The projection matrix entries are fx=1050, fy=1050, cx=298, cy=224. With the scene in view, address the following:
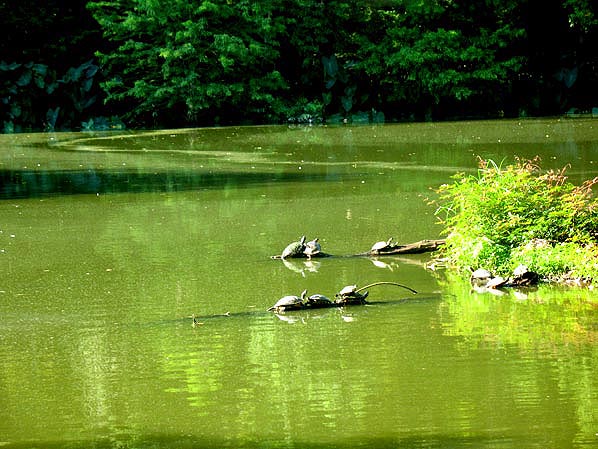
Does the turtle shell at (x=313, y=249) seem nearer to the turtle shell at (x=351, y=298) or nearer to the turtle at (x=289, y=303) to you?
the turtle shell at (x=351, y=298)

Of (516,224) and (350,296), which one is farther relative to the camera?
(516,224)

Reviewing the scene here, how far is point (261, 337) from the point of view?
615 cm

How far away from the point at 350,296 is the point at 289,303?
1.38 feet

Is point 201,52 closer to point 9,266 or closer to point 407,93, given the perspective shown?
point 407,93

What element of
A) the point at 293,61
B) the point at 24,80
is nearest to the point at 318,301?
the point at 24,80

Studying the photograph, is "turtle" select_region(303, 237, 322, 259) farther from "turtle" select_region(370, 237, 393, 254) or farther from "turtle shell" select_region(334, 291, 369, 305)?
"turtle shell" select_region(334, 291, 369, 305)

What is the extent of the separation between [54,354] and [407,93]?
24.4 m

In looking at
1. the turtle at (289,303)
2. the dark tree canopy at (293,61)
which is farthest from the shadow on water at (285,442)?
the dark tree canopy at (293,61)

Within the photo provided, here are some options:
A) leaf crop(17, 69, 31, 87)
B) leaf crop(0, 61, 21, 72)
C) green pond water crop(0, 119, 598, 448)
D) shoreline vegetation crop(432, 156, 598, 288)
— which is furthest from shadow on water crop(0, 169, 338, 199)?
leaf crop(0, 61, 21, 72)

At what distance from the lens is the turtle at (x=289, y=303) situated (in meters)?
6.79

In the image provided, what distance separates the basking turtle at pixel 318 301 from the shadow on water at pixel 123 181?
693 cm

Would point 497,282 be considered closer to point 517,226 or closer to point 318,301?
point 517,226

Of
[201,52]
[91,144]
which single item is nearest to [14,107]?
[201,52]

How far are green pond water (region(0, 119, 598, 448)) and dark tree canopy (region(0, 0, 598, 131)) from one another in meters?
15.5
